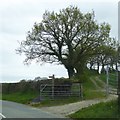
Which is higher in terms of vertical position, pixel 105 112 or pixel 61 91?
pixel 61 91

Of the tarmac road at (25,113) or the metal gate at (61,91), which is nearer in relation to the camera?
the tarmac road at (25,113)

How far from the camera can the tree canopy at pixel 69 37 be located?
175 feet

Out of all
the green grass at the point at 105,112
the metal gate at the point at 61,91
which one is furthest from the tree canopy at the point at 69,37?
the green grass at the point at 105,112

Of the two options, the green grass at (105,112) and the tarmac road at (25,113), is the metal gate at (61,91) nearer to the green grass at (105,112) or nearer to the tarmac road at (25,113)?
the tarmac road at (25,113)

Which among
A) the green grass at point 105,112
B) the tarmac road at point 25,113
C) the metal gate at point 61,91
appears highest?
the metal gate at point 61,91

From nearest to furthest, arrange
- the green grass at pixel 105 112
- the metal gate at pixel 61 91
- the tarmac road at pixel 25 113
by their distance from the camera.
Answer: the green grass at pixel 105 112, the tarmac road at pixel 25 113, the metal gate at pixel 61 91

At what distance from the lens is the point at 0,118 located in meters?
22.3

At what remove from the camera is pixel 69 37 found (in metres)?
54.3

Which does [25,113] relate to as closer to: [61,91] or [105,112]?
[105,112]

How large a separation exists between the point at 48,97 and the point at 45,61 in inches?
672

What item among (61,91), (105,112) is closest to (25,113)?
(105,112)

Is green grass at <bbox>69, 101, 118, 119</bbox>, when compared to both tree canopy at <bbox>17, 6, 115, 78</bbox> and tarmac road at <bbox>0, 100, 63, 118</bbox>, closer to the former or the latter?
tarmac road at <bbox>0, 100, 63, 118</bbox>

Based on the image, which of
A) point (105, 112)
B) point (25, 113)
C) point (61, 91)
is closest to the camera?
point (105, 112)

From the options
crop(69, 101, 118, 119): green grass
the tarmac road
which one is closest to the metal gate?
the tarmac road
